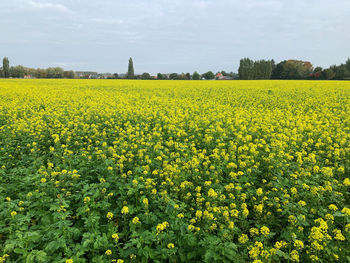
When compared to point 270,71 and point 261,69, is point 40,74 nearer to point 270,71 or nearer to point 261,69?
point 261,69

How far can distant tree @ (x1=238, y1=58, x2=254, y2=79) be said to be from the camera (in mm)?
73938

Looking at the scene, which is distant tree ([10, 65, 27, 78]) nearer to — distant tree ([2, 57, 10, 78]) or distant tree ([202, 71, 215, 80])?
distant tree ([2, 57, 10, 78])

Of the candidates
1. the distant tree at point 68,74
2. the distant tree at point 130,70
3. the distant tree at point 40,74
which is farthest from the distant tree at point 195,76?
the distant tree at point 40,74

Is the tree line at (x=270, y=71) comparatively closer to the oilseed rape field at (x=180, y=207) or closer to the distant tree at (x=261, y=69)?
the distant tree at (x=261, y=69)

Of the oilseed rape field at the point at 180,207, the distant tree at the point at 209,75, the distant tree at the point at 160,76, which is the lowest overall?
the oilseed rape field at the point at 180,207

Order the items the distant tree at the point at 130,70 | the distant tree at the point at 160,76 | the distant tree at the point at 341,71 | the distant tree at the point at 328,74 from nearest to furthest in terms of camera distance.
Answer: the distant tree at the point at 341,71 → the distant tree at the point at 328,74 → the distant tree at the point at 130,70 → the distant tree at the point at 160,76

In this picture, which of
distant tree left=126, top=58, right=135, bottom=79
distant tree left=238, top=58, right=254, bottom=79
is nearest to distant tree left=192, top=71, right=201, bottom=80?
distant tree left=238, top=58, right=254, bottom=79

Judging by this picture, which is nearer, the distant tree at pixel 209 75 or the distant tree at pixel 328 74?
the distant tree at pixel 328 74

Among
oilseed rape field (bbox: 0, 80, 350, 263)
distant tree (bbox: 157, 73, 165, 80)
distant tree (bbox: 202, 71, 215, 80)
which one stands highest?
distant tree (bbox: 202, 71, 215, 80)

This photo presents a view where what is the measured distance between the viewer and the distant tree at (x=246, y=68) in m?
73.9

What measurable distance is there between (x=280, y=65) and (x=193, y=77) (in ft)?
105

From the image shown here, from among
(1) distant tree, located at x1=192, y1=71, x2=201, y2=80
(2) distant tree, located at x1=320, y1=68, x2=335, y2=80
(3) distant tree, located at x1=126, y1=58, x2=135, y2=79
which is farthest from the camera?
(1) distant tree, located at x1=192, y1=71, x2=201, y2=80

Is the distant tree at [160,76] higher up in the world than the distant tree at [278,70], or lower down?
lower down

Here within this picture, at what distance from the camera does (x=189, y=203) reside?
430cm
